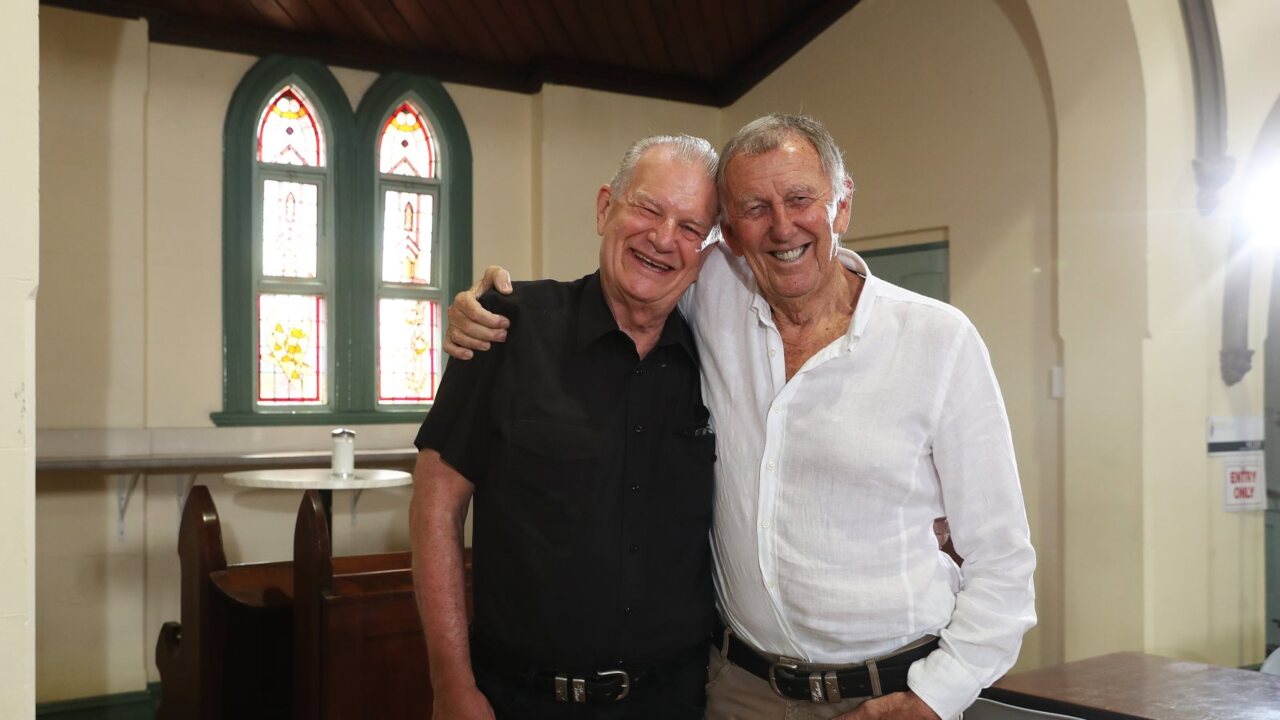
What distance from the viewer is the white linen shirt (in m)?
1.76

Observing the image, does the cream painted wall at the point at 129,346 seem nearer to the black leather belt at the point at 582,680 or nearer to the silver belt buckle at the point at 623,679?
the black leather belt at the point at 582,680

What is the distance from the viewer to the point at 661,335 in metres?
1.97

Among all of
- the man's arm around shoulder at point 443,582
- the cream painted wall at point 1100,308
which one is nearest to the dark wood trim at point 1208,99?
the cream painted wall at point 1100,308

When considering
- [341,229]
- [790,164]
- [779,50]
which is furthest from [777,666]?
[779,50]

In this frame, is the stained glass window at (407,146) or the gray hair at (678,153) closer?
the gray hair at (678,153)

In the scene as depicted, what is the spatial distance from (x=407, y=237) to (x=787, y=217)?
194 inches

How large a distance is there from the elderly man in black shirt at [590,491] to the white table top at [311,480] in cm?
274

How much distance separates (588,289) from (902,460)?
0.65m

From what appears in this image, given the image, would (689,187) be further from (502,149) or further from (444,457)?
(502,149)

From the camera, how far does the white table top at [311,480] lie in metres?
4.50

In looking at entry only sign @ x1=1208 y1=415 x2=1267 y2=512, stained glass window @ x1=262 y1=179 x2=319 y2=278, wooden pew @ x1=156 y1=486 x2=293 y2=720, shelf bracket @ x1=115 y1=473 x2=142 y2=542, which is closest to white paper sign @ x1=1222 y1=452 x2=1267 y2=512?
entry only sign @ x1=1208 y1=415 x2=1267 y2=512

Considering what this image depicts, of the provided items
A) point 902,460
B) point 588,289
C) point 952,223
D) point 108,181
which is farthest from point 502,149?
→ point 902,460

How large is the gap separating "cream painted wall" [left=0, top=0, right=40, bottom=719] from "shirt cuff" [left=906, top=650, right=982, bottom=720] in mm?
1562

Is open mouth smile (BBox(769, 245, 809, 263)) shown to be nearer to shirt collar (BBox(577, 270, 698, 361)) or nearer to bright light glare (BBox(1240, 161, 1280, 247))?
shirt collar (BBox(577, 270, 698, 361))
